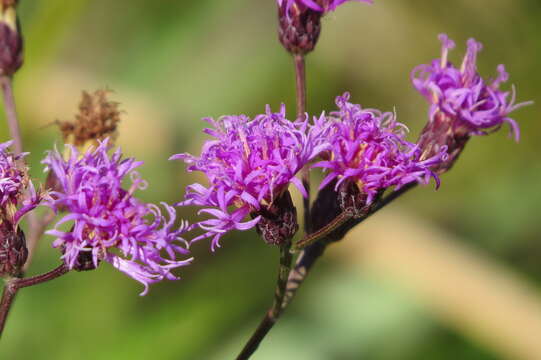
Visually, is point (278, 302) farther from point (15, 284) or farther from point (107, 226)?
point (15, 284)

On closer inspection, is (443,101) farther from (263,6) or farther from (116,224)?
Answer: (263,6)

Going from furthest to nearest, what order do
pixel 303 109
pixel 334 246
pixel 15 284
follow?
pixel 334 246
pixel 303 109
pixel 15 284

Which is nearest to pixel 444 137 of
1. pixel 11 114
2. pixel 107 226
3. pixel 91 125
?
pixel 107 226

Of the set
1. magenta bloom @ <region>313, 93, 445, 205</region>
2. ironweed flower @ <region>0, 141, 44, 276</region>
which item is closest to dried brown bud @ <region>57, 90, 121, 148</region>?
ironweed flower @ <region>0, 141, 44, 276</region>

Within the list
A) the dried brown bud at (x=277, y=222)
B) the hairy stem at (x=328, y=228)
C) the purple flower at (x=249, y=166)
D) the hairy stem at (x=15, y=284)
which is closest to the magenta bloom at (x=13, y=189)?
the hairy stem at (x=15, y=284)

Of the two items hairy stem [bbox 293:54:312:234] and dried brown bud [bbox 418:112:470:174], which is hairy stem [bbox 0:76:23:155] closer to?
hairy stem [bbox 293:54:312:234]

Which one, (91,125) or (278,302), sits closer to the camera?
(278,302)
